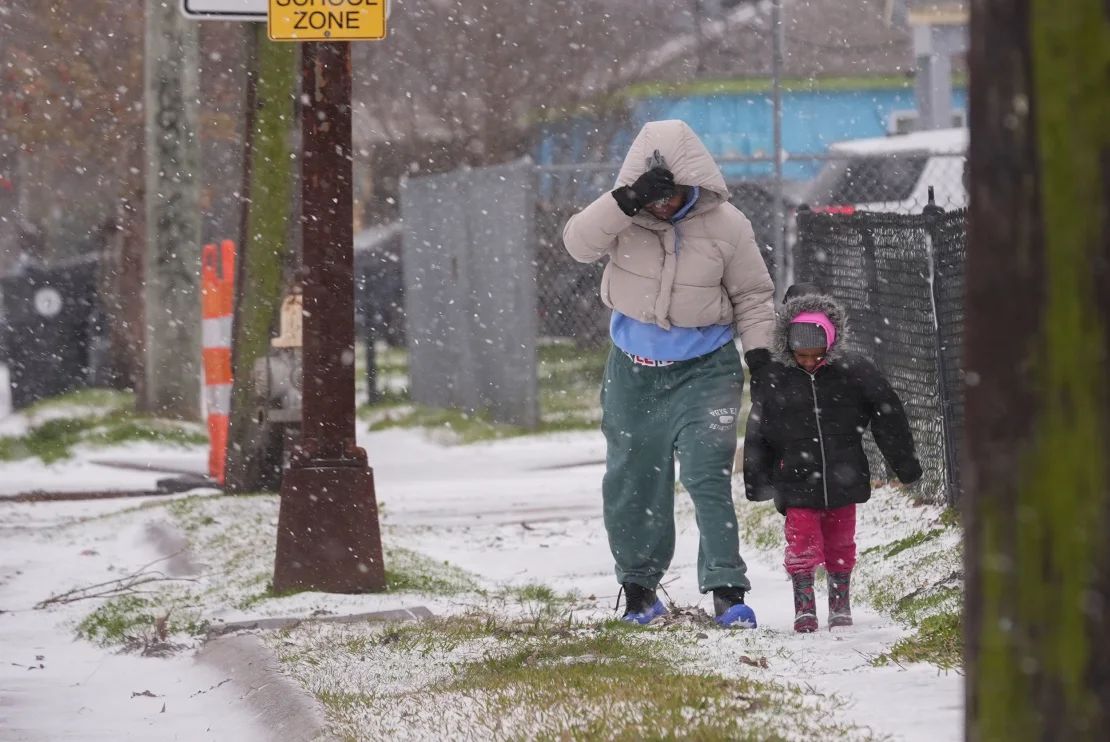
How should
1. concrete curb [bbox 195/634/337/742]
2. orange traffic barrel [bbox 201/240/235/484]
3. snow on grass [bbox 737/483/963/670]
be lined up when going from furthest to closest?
orange traffic barrel [bbox 201/240/235/484]
snow on grass [bbox 737/483/963/670]
concrete curb [bbox 195/634/337/742]

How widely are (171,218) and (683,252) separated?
11.9 metres

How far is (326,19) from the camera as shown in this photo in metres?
7.14

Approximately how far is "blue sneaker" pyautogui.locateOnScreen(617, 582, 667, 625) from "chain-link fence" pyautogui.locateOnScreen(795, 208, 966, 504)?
66.2 inches

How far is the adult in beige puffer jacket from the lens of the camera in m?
6.21

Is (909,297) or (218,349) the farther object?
(218,349)

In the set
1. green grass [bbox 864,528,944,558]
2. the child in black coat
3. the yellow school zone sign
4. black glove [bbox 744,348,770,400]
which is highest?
the yellow school zone sign

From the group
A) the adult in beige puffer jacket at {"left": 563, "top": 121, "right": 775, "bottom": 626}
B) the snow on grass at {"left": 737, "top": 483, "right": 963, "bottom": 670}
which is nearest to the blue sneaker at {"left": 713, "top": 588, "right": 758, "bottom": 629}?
the adult in beige puffer jacket at {"left": 563, "top": 121, "right": 775, "bottom": 626}

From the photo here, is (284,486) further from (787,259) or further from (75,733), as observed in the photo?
(787,259)

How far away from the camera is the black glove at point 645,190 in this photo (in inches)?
240

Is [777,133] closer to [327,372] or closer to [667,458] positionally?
[327,372]

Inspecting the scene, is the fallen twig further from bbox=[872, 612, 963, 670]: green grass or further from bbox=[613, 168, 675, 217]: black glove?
bbox=[872, 612, 963, 670]: green grass

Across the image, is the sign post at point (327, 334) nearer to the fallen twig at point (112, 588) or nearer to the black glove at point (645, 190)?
the fallen twig at point (112, 588)

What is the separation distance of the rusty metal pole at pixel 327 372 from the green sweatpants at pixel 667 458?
117 cm

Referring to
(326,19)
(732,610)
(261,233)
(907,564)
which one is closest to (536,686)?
(732,610)
